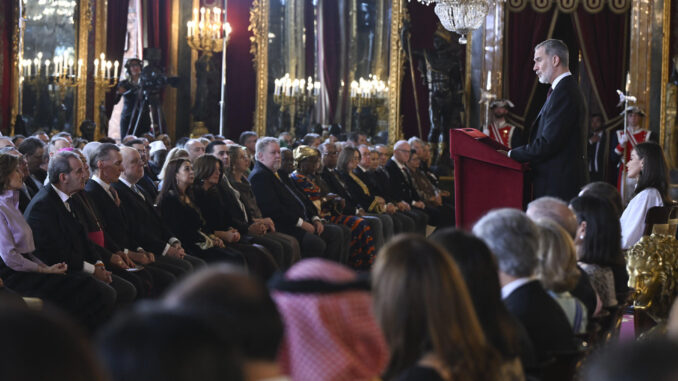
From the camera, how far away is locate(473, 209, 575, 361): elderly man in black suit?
3.03 metres

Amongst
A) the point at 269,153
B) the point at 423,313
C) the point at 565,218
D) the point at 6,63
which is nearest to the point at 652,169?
the point at 565,218

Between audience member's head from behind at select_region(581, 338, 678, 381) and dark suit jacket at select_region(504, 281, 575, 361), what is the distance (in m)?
1.93

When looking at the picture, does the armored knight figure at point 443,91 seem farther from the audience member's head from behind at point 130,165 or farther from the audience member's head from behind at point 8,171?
the audience member's head from behind at point 8,171

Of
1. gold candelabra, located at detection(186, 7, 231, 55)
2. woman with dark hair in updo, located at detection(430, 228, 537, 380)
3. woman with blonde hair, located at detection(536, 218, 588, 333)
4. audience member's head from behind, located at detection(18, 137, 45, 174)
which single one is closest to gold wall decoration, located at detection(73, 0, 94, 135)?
gold candelabra, located at detection(186, 7, 231, 55)

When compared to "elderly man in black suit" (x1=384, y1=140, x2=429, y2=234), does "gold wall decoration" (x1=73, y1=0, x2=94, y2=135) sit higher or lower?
higher

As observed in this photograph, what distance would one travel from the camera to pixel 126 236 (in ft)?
20.1

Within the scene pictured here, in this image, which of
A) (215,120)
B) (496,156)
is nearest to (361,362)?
(496,156)

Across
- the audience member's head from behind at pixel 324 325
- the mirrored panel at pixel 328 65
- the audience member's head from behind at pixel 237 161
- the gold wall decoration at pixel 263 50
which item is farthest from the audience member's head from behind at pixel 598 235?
the mirrored panel at pixel 328 65

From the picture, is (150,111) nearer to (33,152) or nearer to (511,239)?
(33,152)

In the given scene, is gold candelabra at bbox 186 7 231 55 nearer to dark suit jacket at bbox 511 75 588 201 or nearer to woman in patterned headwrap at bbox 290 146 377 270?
woman in patterned headwrap at bbox 290 146 377 270

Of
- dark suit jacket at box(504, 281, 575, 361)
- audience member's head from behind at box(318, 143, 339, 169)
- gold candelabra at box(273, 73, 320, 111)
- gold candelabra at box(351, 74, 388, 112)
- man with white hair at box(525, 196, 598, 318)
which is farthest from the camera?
gold candelabra at box(351, 74, 388, 112)

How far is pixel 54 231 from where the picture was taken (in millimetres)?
5148

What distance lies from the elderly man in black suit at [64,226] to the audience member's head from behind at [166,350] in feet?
13.8

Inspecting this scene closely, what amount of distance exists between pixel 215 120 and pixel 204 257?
7769 mm
